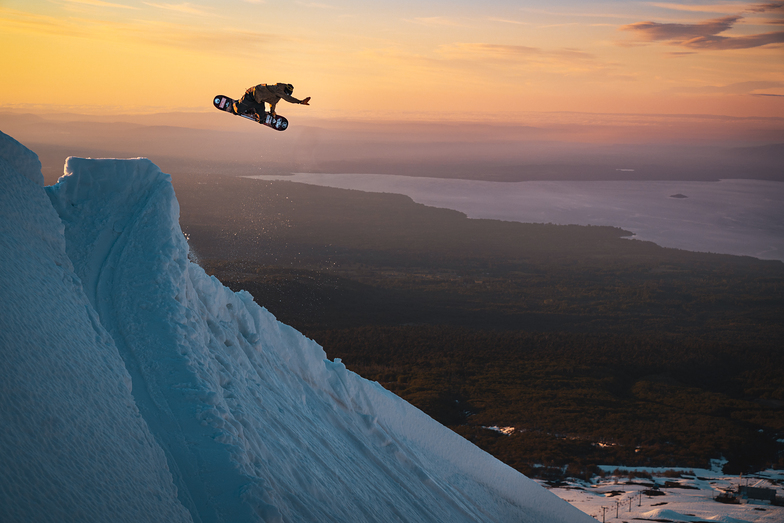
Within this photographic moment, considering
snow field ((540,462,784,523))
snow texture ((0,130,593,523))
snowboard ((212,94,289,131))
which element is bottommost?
snow field ((540,462,784,523))

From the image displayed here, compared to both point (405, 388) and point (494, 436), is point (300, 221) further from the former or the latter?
point (494, 436)

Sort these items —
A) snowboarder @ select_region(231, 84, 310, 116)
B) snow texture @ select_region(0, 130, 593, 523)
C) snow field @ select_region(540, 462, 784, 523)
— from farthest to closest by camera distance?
snow field @ select_region(540, 462, 784, 523), snowboarder @ select_region(231, 84, 310, 116), snow texture @ select_region(0, 130, 593, 523)

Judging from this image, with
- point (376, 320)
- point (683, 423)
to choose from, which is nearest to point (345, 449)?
point (683, 423)

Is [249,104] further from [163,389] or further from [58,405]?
[58,405]

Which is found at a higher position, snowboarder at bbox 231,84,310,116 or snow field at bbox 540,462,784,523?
snowboarder at bbox 231,84,310,116

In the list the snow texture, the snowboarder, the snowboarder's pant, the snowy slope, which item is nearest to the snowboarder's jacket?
the snowboarder

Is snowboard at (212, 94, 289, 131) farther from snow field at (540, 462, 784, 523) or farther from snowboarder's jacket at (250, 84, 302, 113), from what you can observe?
snow field at (540, 462, 784, 523)

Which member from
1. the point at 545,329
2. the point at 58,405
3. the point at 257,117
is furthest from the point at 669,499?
the point at 545,329
